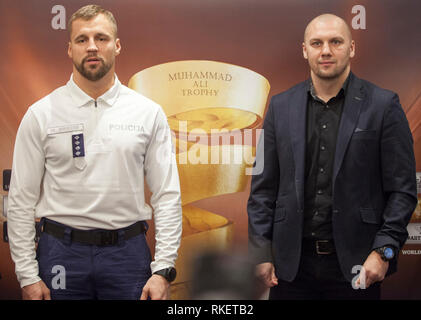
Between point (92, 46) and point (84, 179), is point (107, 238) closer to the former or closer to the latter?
point (84, 179)

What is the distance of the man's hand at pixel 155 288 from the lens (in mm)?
2154

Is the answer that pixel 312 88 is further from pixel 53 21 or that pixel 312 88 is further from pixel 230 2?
pixel 53 21

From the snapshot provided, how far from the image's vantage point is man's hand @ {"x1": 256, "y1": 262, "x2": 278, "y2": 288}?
230 cm

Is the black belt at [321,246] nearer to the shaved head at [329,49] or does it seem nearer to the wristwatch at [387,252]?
the wristwatch at [387,252]

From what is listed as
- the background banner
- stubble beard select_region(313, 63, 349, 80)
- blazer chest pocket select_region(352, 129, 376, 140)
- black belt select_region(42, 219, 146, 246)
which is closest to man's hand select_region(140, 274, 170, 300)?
black belt select_region(42, 219, 146, 246)

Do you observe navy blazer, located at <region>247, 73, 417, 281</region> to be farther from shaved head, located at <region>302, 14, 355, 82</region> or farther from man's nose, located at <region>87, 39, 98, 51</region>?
man's nose, located at <region>87, 39, 98, 51</region>

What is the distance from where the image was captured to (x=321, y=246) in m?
2.19

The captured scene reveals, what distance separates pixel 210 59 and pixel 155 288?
1.35m

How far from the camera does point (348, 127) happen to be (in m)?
2.19

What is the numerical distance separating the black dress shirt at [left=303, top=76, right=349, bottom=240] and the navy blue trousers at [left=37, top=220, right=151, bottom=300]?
0.86m

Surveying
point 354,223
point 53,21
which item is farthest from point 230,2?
point 354,223

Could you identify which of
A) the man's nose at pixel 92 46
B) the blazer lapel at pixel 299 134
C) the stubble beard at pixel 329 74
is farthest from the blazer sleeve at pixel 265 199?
the man's nose at pixel 92 46
